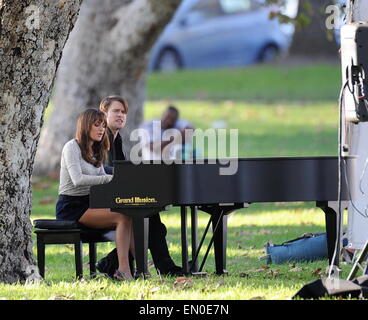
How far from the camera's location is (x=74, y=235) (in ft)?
31.8

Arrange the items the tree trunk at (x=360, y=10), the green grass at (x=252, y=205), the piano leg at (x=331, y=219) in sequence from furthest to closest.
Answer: the tree trunk at (x=360, y=10)
the piano leg at (x=331, y=219)
the green grass at (x=252, y=205)

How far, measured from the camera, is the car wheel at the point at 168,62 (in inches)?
1196

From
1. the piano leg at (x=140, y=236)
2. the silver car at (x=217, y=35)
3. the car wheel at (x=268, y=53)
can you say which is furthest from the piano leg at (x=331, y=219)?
the car wheel at (x=268, y=53)

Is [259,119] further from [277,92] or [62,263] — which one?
[62,263]

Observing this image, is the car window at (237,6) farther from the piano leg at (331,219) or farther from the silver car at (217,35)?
the piano leg at (331,219)

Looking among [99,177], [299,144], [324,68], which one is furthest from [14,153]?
[324,68]

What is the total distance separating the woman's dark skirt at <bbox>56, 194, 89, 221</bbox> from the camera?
32.7ft

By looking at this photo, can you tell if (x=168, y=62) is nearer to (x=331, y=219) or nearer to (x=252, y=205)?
(x=252, y=205)

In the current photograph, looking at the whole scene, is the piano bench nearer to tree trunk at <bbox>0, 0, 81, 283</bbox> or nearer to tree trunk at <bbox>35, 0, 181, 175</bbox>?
tree trunk at <bbox>0, 0, 81, 283</bbox>

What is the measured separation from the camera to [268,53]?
3100cm

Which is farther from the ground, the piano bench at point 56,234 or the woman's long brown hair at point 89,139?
the woman's long brown hair at point 89,139

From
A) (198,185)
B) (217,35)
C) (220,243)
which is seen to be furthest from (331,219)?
(217,35)

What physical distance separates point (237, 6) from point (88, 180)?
20.3 meters

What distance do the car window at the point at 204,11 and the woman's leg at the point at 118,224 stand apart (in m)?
20.0
